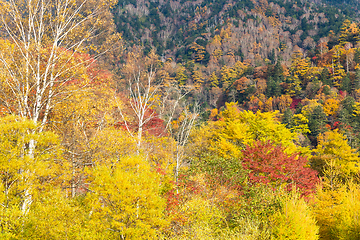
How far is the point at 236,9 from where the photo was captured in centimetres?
14588

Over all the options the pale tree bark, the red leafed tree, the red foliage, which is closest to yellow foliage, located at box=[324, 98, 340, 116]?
the red foliage

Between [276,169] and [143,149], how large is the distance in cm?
884

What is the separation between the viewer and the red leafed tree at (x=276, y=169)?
46.1 feet

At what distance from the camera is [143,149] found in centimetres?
1223

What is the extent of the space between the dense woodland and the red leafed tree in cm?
9

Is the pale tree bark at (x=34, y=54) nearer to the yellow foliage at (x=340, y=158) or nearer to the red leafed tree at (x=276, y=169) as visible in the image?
the red leafed tree at (x=276, y=169)

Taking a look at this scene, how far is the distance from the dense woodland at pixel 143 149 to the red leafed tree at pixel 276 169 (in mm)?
93

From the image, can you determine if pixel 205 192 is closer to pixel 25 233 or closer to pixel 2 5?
pixel 25 233

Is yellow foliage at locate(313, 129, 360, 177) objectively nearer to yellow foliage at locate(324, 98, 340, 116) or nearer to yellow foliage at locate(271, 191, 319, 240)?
yellow foliage at locate(271, 191, 319, 240)

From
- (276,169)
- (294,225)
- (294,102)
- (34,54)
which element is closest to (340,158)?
(276,169)

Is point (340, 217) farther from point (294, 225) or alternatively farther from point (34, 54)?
point (34, 54)

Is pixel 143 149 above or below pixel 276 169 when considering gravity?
above

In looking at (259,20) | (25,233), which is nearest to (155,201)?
(25,233)

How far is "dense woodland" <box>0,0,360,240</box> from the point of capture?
8.32m
